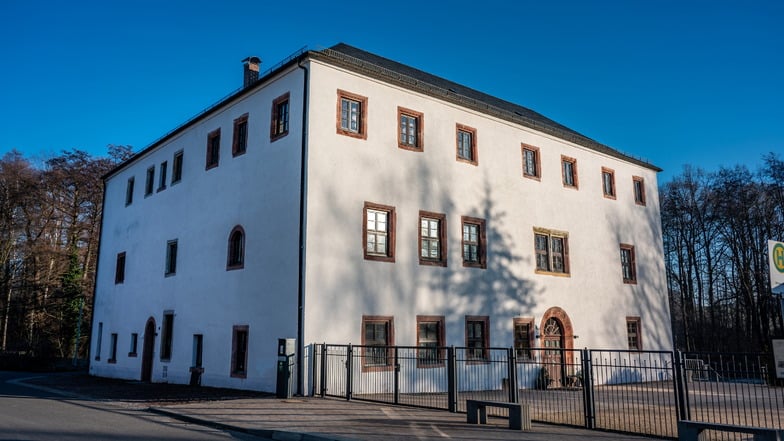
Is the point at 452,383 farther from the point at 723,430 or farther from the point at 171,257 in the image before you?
the point at 171,257

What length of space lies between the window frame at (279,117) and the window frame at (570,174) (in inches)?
503

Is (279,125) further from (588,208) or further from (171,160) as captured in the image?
(588,208)

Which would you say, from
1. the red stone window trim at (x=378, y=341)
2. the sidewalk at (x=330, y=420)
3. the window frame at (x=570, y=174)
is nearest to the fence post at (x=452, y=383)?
the sidewalk at (x=330, y=420)

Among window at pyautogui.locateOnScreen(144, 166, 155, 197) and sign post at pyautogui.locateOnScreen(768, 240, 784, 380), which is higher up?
window at pyautogui.locateOnScreen(144, 166, 155, 197)

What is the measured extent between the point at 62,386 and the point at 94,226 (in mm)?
20786

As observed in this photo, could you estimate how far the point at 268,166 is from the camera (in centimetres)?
1947

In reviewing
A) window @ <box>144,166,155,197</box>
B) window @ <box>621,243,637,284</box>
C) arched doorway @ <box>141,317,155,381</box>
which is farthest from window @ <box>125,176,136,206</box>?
window @ <box>621,243,637,284</box>

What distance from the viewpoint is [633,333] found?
27.7m

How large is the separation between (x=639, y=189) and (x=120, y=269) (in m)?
26.0

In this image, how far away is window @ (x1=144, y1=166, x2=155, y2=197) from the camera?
2762 centimetres

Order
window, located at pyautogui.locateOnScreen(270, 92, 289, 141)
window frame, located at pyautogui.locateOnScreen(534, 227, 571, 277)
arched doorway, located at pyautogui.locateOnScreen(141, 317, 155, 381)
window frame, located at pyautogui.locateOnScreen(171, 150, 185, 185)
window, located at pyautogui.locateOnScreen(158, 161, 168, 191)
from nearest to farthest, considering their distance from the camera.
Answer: window, located at pyautogui.locateOnScreen(270, 92, 289, 141) → window frame, located at pyautogui.locateOnScreen(534, 227, 571, 277) → arched doorway, located at pyautogui.locateOnScreen(141, 317, 155, 381) → window frame, located at pyautogui.locateOnScreen(171, 150, 185, 185) → window, located at pyautogui.locateOnScreen(158, 161, 168, 191)

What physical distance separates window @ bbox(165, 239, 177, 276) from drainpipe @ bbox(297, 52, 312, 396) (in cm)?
892

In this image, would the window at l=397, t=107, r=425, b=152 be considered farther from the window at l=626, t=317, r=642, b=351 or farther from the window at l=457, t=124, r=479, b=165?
the window at l=626, t=317, r=642, b=351

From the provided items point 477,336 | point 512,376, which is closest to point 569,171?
point 477,336
